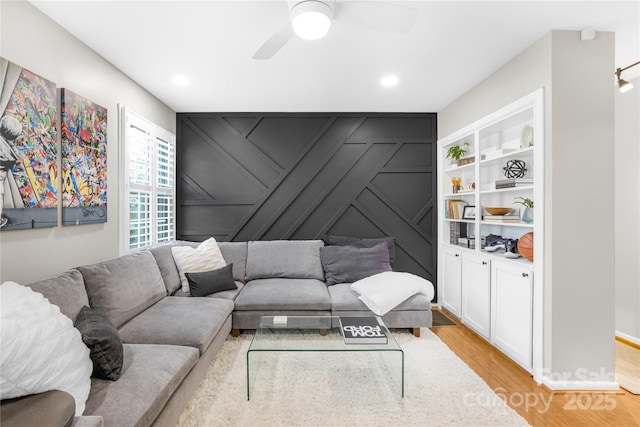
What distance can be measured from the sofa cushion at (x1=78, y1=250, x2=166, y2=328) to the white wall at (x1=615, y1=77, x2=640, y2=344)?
4.48m

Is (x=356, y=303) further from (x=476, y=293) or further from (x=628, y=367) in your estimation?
(x=628, y=367)

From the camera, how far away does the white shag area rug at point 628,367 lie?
231 cm

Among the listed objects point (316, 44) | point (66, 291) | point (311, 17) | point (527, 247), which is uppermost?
point (316, 44)

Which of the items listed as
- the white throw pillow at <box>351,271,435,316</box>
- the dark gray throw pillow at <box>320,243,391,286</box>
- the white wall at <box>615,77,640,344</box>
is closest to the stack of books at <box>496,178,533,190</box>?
the white throw pillow at <box>351,271,435,316</box>

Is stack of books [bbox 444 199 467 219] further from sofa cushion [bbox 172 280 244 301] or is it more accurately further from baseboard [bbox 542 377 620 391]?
sofa cushion [bbox 172 280 244 301]

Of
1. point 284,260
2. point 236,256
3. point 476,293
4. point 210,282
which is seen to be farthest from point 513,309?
point 236,256

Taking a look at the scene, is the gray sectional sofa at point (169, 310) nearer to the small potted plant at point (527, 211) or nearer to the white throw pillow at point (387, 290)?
the white throw pillow at point (387, 290)

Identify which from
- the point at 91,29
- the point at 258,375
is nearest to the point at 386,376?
the point at 258,375

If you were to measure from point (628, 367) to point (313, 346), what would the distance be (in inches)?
A: 104

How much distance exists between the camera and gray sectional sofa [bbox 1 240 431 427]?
140 centimetres

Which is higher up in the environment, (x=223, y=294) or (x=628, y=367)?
(x=223, y=294)

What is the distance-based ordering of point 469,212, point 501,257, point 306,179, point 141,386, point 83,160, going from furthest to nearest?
point 306,179, point 469,212, point 501,257, point 83,160, point 141,386

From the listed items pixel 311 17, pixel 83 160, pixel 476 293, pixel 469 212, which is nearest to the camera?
pixel 311 17

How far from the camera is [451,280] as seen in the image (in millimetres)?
3799
